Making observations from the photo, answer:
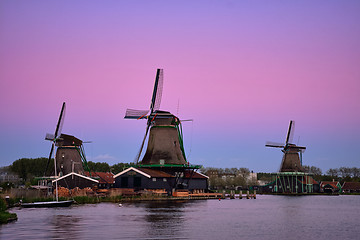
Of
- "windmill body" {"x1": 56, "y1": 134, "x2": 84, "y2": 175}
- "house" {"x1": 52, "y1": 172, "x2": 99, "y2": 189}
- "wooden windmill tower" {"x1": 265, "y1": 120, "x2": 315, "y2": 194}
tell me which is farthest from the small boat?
"wooden windmill tower" {"x1": 265, "y1": 120, "x2": 315, "y2": 194}

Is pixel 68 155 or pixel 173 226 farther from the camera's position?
pixel 68 155

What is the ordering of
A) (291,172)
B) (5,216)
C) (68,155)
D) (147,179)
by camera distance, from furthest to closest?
(291,172), (68,155), (147,179), (5,216)

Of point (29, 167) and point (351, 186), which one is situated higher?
point (29, 167)

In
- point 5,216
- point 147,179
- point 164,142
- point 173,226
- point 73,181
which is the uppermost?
point 164,142

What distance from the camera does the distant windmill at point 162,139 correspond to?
75.2m

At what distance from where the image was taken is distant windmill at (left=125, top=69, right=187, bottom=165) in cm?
7519

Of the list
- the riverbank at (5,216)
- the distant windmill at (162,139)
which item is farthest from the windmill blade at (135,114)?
the riverbank at (5,216)

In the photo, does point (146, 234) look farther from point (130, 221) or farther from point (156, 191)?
point (156, 191)

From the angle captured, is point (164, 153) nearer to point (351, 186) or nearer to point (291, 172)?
point (291, 172)

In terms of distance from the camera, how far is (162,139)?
75.5 metres

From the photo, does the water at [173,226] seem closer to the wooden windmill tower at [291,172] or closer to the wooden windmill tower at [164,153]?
the wooden windmill tower at [164,153]

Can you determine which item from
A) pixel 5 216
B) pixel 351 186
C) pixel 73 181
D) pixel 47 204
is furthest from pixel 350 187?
pixel 5 216

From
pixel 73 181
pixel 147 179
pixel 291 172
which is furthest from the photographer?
pixel 291 172

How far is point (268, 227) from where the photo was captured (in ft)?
127
